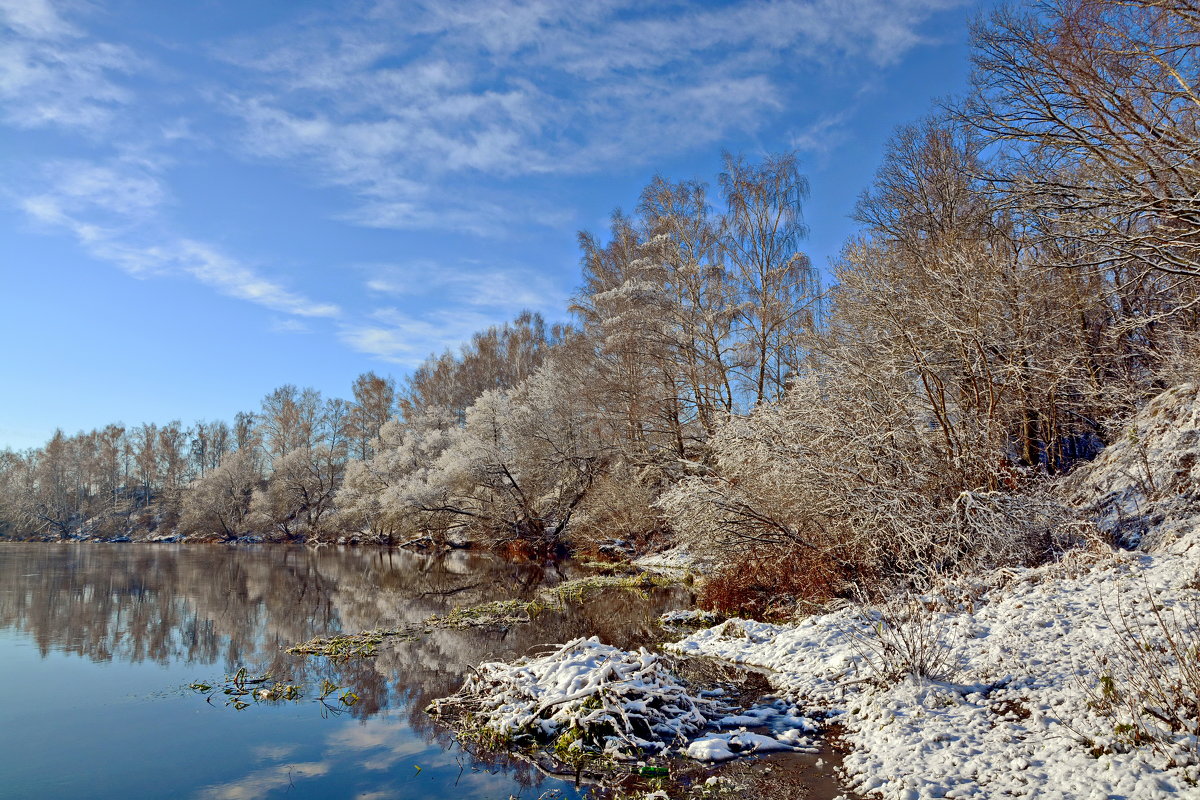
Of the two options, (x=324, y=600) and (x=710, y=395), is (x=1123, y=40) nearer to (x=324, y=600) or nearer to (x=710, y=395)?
(x=710, y=395)

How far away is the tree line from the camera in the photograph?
8703mm

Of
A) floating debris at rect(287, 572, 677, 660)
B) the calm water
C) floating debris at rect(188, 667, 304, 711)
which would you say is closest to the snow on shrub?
the calm water

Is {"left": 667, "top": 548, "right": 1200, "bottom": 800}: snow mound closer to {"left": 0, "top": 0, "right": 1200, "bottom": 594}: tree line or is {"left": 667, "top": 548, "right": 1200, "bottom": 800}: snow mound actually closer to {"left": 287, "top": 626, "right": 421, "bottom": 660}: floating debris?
{"left": 0, "top": 0, "right": 1200, "bottom": 594}: tree line

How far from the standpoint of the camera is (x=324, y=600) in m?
16.3

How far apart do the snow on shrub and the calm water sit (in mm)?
469


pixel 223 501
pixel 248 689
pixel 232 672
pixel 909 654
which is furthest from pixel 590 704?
pixel 223 501

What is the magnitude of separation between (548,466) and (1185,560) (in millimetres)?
21665

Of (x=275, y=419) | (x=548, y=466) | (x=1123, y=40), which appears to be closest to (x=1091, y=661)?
(x=1123, y=40)

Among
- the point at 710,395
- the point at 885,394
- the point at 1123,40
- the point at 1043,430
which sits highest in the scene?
the point at 1123,40

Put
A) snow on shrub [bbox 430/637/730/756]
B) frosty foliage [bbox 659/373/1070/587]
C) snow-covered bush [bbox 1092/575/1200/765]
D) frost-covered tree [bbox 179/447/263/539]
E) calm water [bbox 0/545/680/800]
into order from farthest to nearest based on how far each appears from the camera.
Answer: frost-covered tree [bbox 179/447/263/539] < frosty foliage [bbox 659/373/1070/587] < snow on shrub [bbox 430/637/730/756] < calm water [bbox 0/545/680/800] < snow-covered bush [bbox 1092/575/1200/765]

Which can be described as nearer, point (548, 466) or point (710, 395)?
point (710, 395)

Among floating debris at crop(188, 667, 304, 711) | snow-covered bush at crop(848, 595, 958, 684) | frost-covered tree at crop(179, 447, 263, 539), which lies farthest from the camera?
frost-covered tree at crop(179, 447, 263, 539)

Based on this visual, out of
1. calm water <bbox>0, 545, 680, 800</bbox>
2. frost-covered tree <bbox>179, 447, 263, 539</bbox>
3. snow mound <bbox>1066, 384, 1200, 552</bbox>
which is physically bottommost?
calm water <bbox>0, 545, 680, 800</bbox>

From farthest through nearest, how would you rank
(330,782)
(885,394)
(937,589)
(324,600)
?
(324,600) → (885,394) → (937,589) → (330,782)
